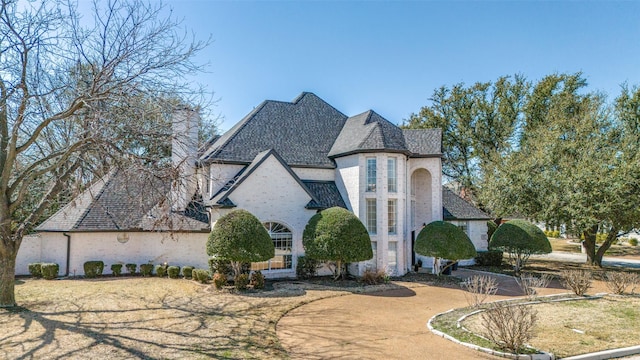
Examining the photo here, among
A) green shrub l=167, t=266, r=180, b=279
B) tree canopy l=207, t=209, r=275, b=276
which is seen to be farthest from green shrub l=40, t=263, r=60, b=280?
tree canopy l=207, t=209, r=275, b=276

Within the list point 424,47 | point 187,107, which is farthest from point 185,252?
point 424,47

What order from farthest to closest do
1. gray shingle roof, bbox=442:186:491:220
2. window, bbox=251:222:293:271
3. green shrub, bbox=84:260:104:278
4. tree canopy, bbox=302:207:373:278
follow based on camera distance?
gray shingle roof, bbox=442:186:491:220 → window, bbox=251:222:293:271 → green shrub, bbox=84:260:104:278 → tree canopy, bbox=302:207:373:278

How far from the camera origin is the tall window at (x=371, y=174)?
21500 mm

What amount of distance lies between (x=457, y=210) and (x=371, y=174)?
32.3ft

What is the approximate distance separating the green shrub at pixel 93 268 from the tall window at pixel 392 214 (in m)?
16.0

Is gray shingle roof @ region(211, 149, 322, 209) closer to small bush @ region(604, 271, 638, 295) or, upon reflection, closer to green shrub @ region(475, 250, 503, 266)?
green shrub @ region(475, 250, 503, 266)

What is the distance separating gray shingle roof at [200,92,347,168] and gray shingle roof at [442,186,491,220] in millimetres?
9925

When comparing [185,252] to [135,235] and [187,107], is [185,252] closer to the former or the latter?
[135,235]

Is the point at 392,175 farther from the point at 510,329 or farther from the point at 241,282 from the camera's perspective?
the point at 510,329

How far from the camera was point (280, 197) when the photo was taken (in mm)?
20328

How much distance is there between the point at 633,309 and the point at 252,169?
1762cm

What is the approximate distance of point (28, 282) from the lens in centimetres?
1736

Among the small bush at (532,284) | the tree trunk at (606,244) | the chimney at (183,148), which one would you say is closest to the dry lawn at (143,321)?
the chimney at (183,148)

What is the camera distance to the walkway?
9.23 metres
